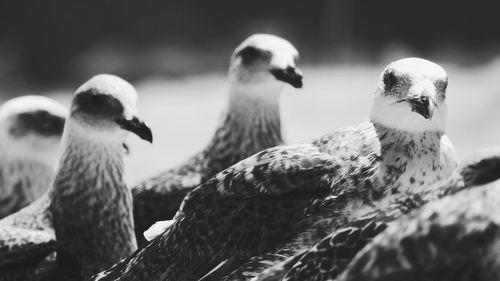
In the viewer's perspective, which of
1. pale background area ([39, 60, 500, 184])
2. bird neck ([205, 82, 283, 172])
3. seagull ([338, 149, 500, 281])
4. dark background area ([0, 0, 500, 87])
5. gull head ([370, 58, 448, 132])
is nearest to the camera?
seagull ([338, 149, 500, 281])

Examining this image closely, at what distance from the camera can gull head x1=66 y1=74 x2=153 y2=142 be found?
14.4ft

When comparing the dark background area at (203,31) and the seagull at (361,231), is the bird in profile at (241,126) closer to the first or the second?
the seagull at (361,231)

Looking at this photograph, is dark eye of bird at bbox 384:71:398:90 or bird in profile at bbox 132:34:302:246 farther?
bird in profile at bbox 132:34:302:246

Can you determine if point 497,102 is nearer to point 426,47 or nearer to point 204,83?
point 426,47

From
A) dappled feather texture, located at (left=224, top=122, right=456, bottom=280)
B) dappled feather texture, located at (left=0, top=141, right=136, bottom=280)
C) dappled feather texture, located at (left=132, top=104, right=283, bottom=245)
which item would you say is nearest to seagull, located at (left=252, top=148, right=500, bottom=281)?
dappled feather texture, located at (left=224, top=122, right=456, bottom=280)

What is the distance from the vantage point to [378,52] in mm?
12484

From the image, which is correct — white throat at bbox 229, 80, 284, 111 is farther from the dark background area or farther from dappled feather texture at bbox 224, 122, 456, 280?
the dark background area

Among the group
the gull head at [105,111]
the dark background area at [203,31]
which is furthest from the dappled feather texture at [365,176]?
the dark background area at [203,31]

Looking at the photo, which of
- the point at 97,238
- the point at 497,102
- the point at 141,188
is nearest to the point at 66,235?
the point at 97,238

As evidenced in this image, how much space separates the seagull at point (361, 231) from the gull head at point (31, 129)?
2709 millimetres

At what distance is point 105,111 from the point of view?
4.45m

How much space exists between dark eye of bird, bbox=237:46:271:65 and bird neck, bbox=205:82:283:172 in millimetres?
132

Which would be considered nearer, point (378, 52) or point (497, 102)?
point (497, 102)

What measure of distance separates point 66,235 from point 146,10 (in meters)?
8.88
